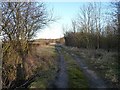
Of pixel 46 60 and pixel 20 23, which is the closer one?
pixel 20 23

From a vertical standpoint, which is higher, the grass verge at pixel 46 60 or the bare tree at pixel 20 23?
the bare tree at pixel 20 23

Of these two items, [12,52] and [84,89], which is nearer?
[84,89]

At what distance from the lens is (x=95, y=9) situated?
76.9ft

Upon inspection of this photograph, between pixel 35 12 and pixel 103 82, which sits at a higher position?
pixel 35 12

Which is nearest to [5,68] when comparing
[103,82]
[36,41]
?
[103,82]

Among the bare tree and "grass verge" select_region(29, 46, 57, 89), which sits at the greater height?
the bare tree

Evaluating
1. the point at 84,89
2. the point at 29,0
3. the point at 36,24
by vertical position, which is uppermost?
the point at 29,0

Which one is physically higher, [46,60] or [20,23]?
[20,23]

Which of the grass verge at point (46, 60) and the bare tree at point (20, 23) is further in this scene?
the grass verge at point (46, 60)

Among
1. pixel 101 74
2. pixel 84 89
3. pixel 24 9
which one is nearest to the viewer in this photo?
pixel 84 89

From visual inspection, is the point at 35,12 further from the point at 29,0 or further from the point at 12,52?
the point at 12,52

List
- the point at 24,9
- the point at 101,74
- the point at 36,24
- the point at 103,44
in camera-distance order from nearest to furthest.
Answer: the point at 101,74
the point at 24,9
the point at 36,24
the point at 103,44

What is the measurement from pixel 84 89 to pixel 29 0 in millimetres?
5988

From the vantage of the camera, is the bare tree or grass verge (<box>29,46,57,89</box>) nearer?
the bare tree
